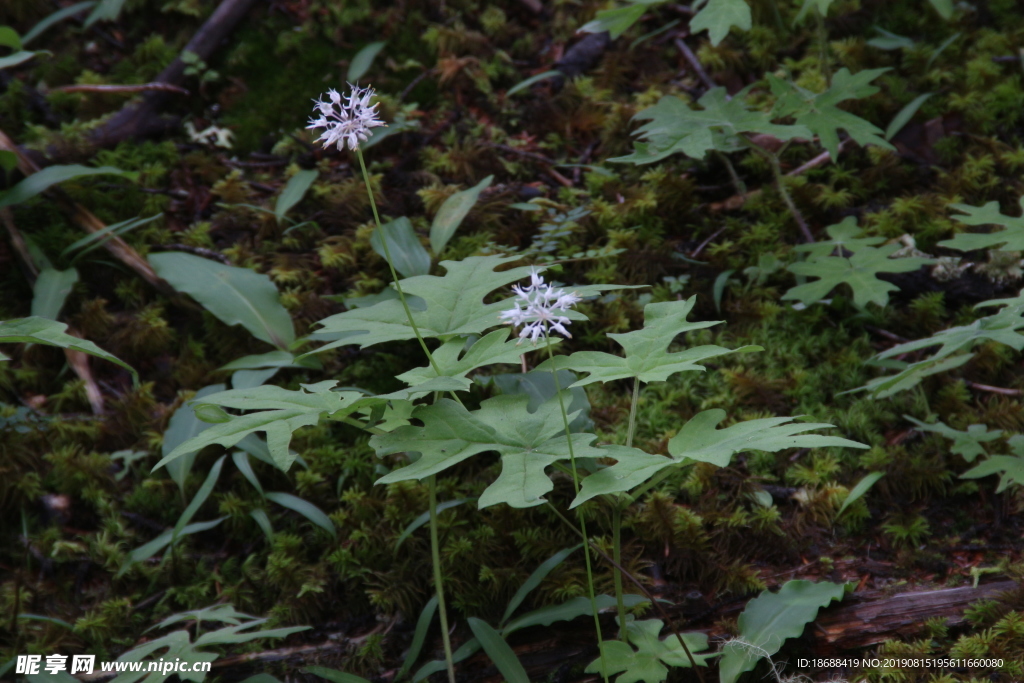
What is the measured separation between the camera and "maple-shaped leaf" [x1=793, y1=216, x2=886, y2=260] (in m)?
2.85

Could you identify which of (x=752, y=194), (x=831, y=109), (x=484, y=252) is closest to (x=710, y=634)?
(x=484, y=252)

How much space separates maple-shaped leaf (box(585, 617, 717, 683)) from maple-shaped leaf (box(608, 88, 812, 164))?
1768 mm

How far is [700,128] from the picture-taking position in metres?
2.96

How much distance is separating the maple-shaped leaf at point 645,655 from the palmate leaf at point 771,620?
8cm

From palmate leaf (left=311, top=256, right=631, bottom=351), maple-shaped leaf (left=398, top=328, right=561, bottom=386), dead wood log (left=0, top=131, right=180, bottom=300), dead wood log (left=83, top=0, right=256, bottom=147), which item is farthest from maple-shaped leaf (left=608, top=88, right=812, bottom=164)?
dead wood log (left=83, top=0, right=256, bottom=147)

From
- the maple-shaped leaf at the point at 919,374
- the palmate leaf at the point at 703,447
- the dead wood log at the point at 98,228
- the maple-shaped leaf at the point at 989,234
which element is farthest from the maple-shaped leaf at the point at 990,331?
the dead wood log at the point at 98,228

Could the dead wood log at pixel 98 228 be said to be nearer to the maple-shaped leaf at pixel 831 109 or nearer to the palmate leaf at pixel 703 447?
the palmate leaf at pixel 703 447

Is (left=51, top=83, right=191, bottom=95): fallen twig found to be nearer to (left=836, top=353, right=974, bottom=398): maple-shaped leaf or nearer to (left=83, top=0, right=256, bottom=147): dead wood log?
(left=83, top=0, right=256, bottom=147): dead wood log

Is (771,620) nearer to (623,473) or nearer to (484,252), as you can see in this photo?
(623,473)

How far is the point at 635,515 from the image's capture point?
232cm

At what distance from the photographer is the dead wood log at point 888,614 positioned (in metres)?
1.99

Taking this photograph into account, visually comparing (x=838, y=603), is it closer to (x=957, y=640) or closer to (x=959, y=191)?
(x=957, y=640)

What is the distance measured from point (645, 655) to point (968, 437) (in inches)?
52.4

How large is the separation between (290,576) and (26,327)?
112 centimetres
